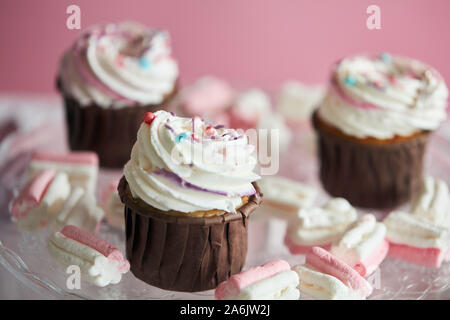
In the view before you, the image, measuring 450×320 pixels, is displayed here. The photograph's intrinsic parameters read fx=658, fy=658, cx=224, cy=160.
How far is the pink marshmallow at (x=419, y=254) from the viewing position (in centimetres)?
294

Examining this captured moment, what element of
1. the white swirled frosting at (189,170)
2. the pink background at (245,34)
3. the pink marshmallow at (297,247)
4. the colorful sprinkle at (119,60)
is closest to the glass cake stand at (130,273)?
the pink marshmallow at (297,247)

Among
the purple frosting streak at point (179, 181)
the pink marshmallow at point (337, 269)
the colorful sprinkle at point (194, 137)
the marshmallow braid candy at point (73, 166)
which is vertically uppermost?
the colorful sprinkle at point (194, 137)

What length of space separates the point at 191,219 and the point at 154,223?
0.59 ft

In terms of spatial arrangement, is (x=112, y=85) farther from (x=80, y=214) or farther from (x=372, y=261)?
(x=372, y=261)

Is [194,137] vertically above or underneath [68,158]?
above

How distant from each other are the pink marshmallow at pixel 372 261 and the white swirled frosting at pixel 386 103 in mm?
643

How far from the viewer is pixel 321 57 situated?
243 inches

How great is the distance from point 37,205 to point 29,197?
0.05 m

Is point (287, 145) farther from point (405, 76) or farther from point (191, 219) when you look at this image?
point (191, 219)

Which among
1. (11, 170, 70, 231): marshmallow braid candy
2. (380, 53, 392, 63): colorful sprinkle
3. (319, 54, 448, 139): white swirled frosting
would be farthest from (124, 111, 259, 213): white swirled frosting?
(380, 53, 392, 63): colorful sprinkle

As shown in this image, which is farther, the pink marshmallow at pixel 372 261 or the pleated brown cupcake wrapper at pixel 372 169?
the pleated brown cupcake wrapper at pixel 372 169

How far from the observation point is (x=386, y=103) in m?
3.30

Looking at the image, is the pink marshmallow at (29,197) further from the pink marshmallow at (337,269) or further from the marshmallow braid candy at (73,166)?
the pink marshmallow at (337,269)

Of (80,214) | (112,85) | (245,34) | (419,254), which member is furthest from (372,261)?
(245,34)
